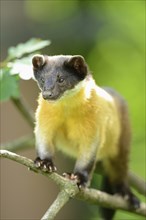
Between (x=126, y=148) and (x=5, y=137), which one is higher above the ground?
(x=5, y=137)

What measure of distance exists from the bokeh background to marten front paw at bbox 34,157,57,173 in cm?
540

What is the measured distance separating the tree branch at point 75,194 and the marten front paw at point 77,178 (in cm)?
6

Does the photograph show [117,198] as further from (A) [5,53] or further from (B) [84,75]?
(A) [5,53]

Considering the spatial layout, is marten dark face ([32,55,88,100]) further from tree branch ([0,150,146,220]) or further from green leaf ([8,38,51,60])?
tree branch ([0,150,146,220])

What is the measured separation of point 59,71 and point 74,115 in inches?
24.2

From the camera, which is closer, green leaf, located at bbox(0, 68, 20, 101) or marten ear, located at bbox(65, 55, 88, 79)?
marten ear, located at bbox(65, 55, 88, 79)

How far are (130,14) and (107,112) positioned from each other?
18.4 feet

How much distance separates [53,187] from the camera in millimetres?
12625

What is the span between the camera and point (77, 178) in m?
6.33

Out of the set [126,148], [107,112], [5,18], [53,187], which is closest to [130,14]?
[5,18]

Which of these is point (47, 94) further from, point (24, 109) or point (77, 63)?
point (24, 109)

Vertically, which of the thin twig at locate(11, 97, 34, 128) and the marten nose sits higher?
the thin twig at locate(11, 97, 34, 128)

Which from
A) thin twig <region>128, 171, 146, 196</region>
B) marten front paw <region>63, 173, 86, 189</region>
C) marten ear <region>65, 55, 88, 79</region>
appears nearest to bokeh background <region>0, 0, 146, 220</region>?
thin twig <region>128, 171, 146, 196</region>

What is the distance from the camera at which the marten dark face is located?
18.9 ft
